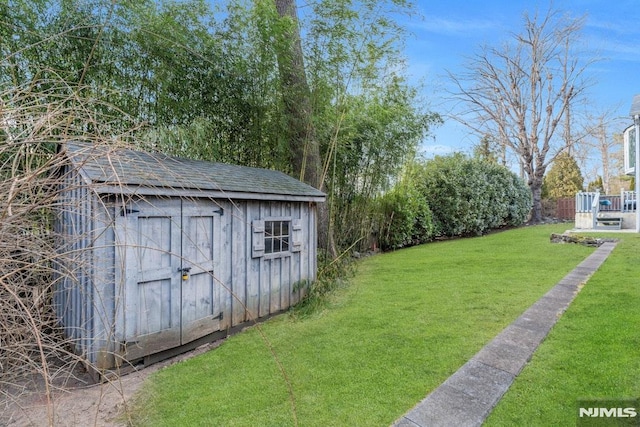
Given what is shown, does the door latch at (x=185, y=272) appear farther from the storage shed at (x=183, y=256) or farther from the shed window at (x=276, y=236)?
the shed window at (x=276, y=236)

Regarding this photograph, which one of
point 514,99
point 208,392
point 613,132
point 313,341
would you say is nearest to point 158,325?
point 208,392

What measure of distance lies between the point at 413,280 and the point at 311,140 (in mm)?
3026

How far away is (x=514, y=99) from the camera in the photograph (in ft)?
55.0

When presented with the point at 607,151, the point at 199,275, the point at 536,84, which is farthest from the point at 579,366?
the point at 607,151

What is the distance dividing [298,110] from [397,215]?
5201mm

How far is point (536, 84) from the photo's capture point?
16594 mm

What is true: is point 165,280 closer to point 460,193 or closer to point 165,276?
point 165,276

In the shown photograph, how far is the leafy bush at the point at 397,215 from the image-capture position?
9453mm

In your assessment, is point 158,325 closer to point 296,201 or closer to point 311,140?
point 296,201

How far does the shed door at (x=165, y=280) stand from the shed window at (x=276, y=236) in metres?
0.78

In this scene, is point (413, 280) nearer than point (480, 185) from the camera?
Yes

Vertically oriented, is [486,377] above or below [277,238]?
below

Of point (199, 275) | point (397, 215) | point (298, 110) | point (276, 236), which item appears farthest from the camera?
point (397, 215)

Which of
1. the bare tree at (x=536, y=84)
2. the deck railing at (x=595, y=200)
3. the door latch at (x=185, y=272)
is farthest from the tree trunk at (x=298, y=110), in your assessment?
the bare tree at (x=536, y=84)
